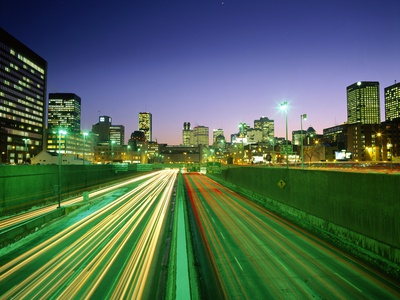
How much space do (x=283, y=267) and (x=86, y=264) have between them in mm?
8192

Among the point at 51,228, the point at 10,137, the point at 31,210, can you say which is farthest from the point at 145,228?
the point at 10,137

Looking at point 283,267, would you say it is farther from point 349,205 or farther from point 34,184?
point 34,184

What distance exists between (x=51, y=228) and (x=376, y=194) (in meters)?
19.4

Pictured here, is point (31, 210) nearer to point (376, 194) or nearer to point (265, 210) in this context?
point (265, 210)

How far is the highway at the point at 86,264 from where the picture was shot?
10258mm

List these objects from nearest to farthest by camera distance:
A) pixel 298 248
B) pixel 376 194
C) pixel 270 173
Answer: pixel 376 194
pixel 298 248
pixel 270 173

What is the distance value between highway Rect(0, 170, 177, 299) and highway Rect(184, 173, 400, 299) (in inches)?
121

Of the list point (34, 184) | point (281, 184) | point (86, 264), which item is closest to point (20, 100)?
point (34, 184)

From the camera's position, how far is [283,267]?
12117mm

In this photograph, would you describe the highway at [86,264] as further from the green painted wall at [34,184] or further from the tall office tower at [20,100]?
the tall office tower at [20,100]

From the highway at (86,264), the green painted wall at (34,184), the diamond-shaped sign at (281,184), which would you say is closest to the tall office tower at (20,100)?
the green painted wall at (34,184)

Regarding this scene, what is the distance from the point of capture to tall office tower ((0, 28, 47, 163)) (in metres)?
148

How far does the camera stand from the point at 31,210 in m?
26.5

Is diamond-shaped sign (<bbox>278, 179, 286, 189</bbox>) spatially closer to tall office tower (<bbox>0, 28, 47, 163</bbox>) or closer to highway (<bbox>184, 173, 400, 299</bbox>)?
highway (<bbox>184, 173, 400, 299</bbox>)
